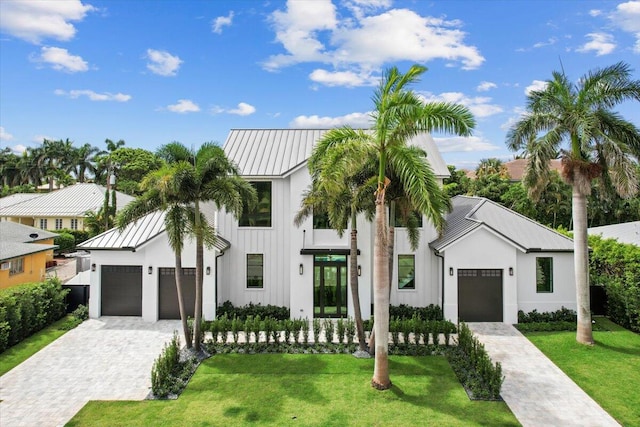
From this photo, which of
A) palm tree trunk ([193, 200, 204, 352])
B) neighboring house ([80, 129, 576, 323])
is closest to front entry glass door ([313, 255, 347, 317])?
neighboring house ([80, 129, 576, 323])

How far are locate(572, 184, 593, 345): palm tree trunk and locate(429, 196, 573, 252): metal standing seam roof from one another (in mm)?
2693

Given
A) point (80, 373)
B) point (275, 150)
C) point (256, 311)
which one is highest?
point (275, 150)

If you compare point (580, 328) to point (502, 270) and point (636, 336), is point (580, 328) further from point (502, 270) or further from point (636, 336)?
point (502, 270)

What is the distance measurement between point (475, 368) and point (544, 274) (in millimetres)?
8040

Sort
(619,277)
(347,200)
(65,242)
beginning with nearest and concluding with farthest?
(347,200), (619,277), (65,242)

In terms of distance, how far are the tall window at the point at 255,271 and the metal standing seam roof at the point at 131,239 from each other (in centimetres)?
130

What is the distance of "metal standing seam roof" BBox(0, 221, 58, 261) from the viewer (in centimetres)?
2025

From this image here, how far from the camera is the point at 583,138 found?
1412 centimetres

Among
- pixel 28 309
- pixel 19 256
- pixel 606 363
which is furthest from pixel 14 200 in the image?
Answer: pixel 606 363

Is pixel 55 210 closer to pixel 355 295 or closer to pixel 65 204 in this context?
pixel 65 204

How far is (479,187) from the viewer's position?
140ft

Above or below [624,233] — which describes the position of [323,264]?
below

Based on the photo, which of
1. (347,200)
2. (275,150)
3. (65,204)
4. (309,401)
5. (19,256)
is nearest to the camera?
(309,401)

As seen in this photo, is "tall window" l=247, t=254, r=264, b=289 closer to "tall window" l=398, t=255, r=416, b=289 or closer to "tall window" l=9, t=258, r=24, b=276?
"tall window" l=398, t=255, r=416, b=289
